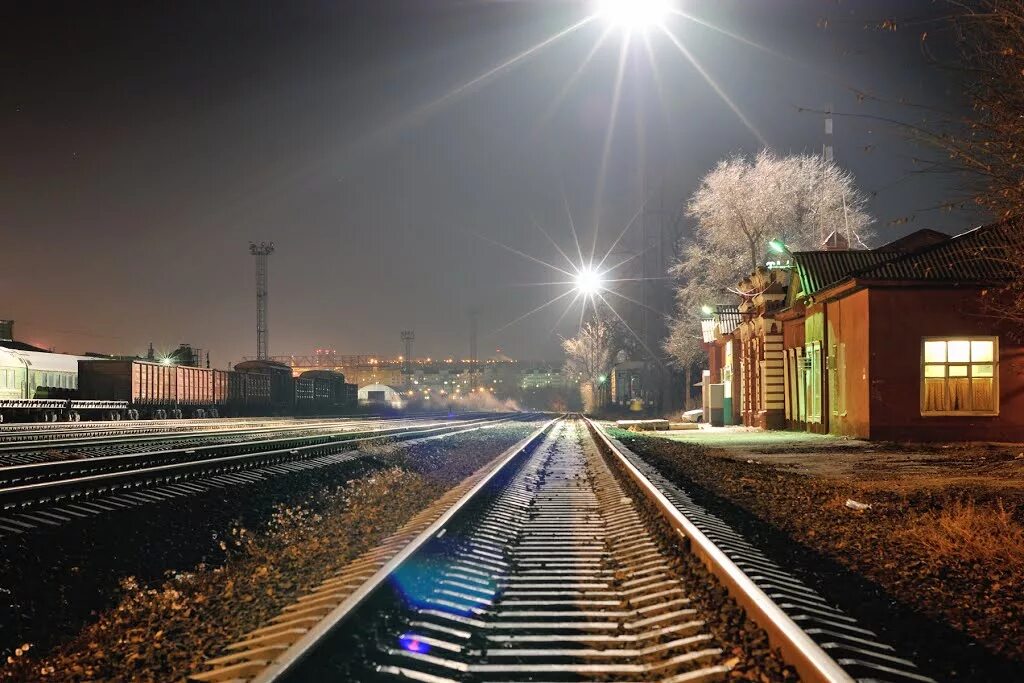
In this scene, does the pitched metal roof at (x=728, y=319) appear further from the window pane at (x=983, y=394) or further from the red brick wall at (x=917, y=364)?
the window pane at (x=983, y=394)

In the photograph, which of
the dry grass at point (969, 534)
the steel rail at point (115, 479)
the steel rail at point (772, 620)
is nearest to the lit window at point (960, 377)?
the dry grass at point (969, 534)

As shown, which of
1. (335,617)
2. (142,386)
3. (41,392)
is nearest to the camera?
(335,617)

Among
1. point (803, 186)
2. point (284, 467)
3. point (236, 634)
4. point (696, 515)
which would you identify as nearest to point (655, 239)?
point (803, 186)

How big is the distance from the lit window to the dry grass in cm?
1413

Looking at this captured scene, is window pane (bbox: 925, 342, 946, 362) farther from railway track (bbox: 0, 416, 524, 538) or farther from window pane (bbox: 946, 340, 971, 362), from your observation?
railway track (bbox: 0, 416, 524, 538)

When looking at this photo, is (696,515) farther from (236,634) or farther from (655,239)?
(655,239)

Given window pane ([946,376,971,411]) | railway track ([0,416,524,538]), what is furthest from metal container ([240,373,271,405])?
window pane ([946,376,971,411])

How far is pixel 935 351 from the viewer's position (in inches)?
900

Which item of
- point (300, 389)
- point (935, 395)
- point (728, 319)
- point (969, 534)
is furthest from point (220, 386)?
point (969, 534)

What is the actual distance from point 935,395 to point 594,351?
224 feet

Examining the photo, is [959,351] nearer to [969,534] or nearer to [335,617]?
[969,534]

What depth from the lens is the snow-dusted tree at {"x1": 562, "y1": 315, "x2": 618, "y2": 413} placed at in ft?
295

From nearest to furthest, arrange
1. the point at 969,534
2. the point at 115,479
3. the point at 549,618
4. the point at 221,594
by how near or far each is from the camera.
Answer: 1. the point at 549,618
2. the point at 221,594
3. the point at 969,534
4. the point at 115,479

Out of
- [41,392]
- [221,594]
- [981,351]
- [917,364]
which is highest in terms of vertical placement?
[981,351]
